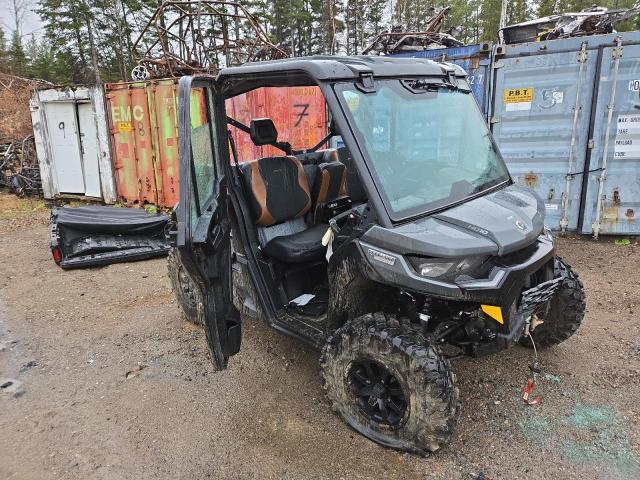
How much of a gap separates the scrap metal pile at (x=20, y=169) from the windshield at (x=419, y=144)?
11057 mm

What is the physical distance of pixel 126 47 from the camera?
26.5 m

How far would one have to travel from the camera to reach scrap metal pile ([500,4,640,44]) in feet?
21.9

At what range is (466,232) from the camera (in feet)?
8.03

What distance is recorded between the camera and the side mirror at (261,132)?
343cm

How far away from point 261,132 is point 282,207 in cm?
67

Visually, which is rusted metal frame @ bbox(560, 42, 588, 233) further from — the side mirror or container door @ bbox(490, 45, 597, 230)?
the side mirror

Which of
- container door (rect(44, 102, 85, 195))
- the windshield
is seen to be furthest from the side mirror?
container door (rect(44, 102, 85, 195))

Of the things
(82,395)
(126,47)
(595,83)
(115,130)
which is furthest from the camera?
(126,47)

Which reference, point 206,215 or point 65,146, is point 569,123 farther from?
point 65,146

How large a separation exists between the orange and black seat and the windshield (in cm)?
117

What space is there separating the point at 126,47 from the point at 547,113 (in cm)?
2606

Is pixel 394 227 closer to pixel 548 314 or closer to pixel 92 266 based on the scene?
pixel 548 314

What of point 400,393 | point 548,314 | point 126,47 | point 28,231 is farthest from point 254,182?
point 126,47

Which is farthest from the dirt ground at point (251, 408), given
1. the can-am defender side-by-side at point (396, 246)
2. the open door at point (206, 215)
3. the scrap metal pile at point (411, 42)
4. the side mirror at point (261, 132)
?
the scrap metal pile at point (411, 42)
